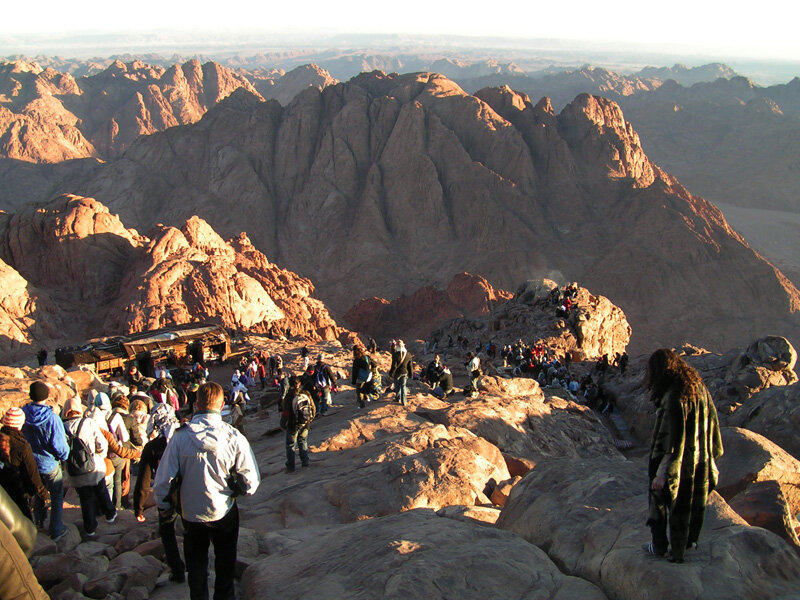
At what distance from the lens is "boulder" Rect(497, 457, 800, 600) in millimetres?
4012

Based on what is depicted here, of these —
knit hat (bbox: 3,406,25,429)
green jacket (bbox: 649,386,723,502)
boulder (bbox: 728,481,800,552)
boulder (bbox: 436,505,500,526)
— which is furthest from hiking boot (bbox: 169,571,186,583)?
boulder (bbox: 728,481,800,552)

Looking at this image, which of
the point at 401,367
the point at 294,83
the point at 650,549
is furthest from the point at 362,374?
the point at 294,83

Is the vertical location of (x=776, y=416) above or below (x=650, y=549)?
below

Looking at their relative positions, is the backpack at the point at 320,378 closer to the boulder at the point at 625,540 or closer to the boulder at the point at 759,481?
the boulder at the point at 625,540

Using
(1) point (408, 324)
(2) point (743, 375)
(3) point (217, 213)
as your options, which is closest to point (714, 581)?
(2) point (743, 375)

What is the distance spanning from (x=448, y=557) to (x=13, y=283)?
2595 cm

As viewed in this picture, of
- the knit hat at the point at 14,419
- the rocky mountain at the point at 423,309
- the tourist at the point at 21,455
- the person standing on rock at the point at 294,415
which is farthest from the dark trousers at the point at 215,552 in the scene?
the rocky mountain at the point at 423,309

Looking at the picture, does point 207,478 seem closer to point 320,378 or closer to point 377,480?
point 377,480

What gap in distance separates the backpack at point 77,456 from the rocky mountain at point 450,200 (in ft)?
133

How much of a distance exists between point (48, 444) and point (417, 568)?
3733 mm

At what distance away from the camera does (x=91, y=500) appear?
6223mm

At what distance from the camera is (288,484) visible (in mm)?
8148

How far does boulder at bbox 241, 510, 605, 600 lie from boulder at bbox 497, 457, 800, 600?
0.93ft

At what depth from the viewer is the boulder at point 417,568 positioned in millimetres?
4258
